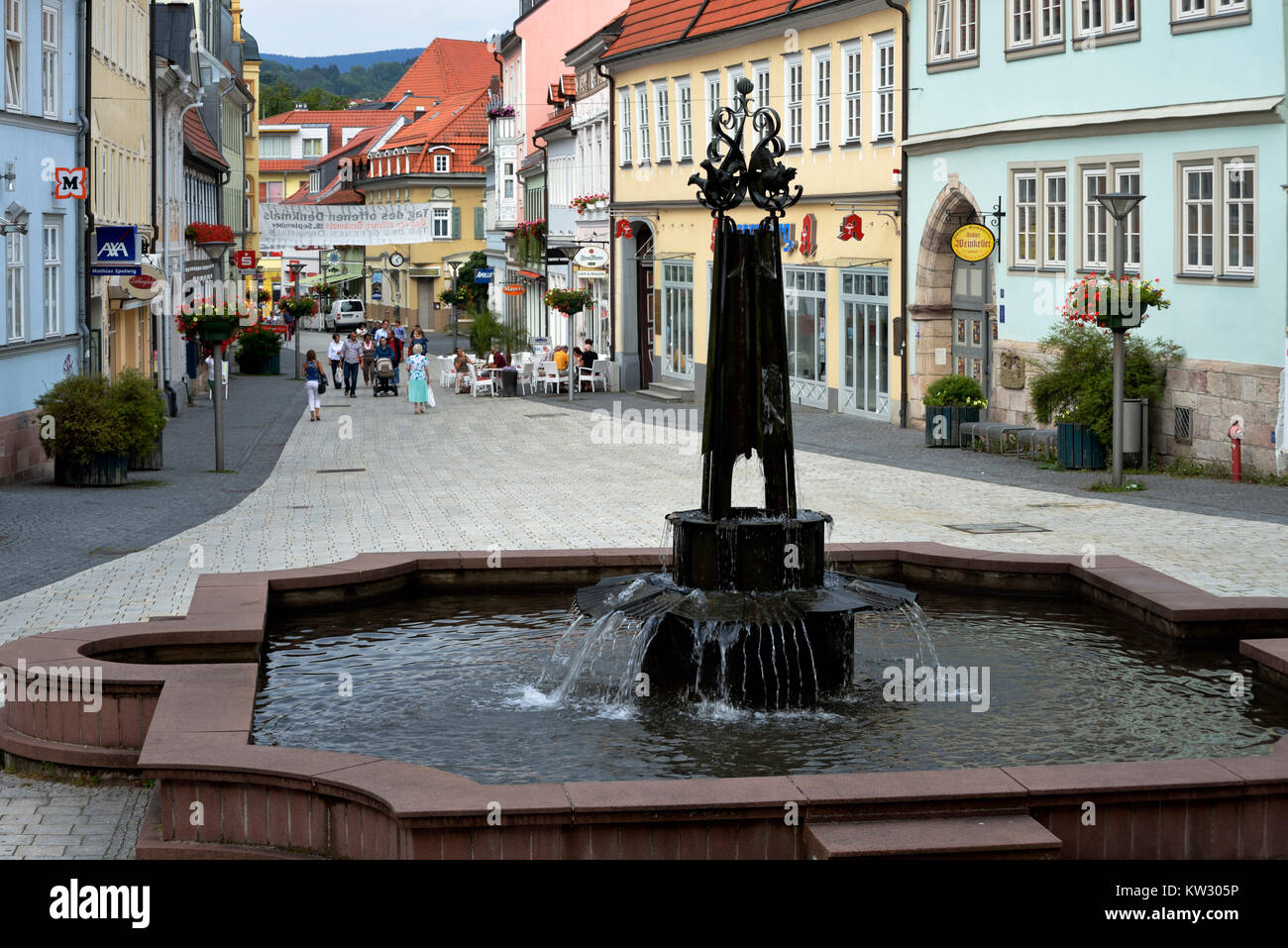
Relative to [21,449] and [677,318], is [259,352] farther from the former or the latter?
[21,449]

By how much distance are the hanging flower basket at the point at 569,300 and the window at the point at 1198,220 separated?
2510cm

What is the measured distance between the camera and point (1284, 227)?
70.5ft

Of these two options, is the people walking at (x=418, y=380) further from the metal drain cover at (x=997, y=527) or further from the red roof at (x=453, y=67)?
the red roof at (x=453, y=67)

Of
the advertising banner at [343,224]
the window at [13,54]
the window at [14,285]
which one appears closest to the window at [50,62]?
the window at [13,54]

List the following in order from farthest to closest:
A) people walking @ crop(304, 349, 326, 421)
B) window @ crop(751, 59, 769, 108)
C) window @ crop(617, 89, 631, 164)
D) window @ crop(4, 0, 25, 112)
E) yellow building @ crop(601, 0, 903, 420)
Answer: window @ crop(617, 89, 631, 164)
window @ crop(751, 59, 769, 108)
people walking @ crop(304, 349, 326, 421)
yellow building @ crop(601, 0, 903, 420)
window @ crop(4, 0, 25, 112)

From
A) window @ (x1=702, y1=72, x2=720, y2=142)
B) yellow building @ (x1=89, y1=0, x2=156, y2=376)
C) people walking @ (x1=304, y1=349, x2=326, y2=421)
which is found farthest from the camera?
window @ (x1=702, y1=72, x2=720, y2=142)

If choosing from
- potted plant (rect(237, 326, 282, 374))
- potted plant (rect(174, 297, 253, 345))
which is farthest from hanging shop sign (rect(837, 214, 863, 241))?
potted plant (rect(237, 326, 282, 374))

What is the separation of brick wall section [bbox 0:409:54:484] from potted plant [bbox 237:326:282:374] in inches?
1296

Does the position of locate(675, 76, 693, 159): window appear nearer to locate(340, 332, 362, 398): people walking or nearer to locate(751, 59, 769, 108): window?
locate(751, 59, 769, 108): window

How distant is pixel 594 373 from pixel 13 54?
24541 mm

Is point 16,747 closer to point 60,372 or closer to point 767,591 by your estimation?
point 767,591

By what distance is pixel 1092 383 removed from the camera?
930 inches

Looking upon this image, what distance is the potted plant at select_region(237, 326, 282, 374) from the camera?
57312mm
